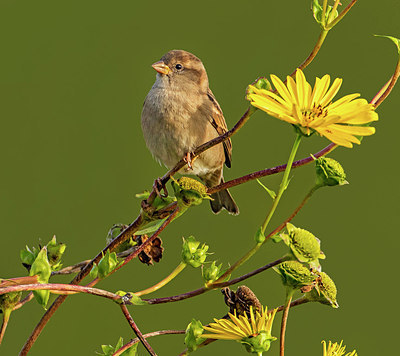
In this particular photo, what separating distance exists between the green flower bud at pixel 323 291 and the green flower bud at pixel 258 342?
0.46 feet

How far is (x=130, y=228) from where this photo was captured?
4.03ft

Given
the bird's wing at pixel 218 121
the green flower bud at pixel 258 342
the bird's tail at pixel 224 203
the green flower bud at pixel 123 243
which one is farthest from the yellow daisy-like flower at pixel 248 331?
the bird's tail at pixel 224 203

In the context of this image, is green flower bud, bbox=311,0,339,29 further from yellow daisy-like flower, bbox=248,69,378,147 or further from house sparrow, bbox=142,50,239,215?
house sparrow, bbox=142,50,239,215

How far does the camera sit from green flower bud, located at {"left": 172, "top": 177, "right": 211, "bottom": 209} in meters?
1.23

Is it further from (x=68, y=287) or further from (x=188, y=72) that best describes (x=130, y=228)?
(x=188, y=72)

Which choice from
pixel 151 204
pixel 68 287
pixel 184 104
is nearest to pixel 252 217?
pixel 151 204

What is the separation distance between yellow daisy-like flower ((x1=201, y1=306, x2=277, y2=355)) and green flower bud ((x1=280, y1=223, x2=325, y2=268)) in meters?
0.13

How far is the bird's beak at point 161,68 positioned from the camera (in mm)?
2633

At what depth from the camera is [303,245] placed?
1088mm

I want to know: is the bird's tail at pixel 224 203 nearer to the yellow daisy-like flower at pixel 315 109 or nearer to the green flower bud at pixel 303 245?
the green flower bud at pixel 303 245

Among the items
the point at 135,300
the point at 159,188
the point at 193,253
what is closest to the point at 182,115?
the point at 159,188

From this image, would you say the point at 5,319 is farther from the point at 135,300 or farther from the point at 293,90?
the point at 293,90

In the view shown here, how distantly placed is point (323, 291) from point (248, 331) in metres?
0.17

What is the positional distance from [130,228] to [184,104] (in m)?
1.51
